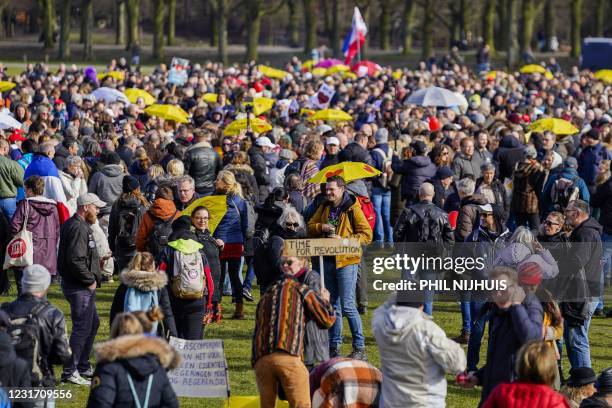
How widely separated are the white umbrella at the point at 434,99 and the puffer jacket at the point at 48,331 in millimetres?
18611

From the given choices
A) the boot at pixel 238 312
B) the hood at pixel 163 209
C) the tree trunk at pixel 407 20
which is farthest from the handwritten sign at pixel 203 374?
A: the tree trunk at pixel 407 20

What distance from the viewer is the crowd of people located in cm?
923

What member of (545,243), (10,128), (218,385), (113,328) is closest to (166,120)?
(10,128)

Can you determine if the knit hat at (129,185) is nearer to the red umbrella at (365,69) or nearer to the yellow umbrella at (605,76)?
the yellow umbrella at (605,76)

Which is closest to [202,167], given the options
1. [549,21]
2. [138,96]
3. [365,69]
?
[138,96]

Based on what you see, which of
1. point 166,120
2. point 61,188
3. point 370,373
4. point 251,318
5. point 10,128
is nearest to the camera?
point 370,373

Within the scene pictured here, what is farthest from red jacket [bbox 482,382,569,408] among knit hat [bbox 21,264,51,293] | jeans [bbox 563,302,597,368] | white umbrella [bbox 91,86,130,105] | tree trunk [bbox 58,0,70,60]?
tree trunk [bbox 58,0,70,60]

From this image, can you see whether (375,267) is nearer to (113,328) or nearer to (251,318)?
(251,318)

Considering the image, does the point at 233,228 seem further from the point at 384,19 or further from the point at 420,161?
the point at 384,19

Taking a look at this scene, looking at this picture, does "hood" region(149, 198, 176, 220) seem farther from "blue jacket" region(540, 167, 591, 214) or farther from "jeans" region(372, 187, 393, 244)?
"jeans" region(372, 187, 393, 244)

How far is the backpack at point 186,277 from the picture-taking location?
12406 millimetres

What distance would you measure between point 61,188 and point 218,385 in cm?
698

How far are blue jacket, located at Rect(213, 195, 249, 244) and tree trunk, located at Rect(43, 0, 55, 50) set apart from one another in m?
53.7

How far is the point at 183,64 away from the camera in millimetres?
40812
